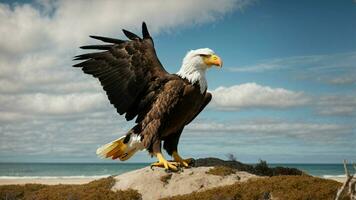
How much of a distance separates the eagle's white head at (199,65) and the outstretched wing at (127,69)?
0.53 metres

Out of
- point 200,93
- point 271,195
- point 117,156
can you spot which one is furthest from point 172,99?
point 271,195

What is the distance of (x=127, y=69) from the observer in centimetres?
1082

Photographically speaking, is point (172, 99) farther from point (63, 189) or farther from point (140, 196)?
point (63, 189)

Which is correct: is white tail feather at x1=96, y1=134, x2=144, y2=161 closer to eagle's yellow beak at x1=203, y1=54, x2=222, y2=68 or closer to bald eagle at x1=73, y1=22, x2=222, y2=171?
bald eagle at x1=73, y1=22, x2=222, y2=171

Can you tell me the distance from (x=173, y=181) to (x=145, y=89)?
2.28 metres

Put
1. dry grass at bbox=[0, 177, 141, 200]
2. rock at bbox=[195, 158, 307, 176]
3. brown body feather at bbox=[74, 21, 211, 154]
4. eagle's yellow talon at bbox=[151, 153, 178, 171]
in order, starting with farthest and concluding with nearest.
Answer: rock at bbox=[195, 158, 307, 176]
dry grass at bbox=[0, 177, 141, 200]
eagle's yellow talon at bbox=[151, 153, 178, 171]
brown body feather at bbox=[74, 21, 211, 154]

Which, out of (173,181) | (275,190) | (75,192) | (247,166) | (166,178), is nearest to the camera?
(275,190)

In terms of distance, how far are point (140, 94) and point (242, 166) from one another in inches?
177

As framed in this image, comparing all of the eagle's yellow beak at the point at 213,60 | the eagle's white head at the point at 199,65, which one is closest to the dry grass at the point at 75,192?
the eagle's white head at the point at 199,65

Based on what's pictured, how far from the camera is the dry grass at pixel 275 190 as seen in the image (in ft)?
31.4

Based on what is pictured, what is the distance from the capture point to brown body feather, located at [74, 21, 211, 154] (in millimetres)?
10453

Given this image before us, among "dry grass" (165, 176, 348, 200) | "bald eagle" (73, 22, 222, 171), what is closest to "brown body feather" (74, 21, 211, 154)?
"bald eagle" (73, 22, 222, 171)

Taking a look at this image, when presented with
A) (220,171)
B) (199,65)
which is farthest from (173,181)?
(199,65)

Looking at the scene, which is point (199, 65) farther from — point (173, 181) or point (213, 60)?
point (173, 181)
